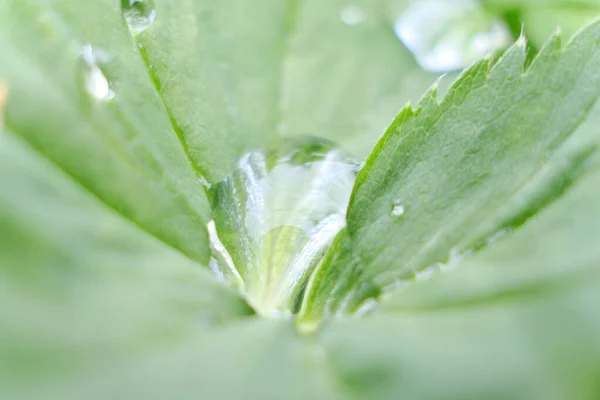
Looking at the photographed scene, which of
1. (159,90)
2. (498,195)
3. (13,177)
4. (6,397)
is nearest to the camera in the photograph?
(6,397)

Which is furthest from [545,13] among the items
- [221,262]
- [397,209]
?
[221,262]

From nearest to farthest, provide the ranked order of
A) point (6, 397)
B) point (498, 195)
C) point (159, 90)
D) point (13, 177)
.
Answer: point (6, 397), point (13, 177), point (498, 195), point (159, 90)

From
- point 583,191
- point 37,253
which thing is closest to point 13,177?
point 37,253

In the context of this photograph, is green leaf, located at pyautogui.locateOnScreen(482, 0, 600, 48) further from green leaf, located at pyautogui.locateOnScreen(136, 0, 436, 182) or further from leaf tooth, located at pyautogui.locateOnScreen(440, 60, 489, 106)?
leaf tooth, located at pyautogui.locateOnScreen(440, 60, 489, 106)

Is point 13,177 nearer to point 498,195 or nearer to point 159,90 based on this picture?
point 159,90

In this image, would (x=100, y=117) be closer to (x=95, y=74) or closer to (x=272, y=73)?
(x=95, y=74)

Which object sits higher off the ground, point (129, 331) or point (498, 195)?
point (498, 195)

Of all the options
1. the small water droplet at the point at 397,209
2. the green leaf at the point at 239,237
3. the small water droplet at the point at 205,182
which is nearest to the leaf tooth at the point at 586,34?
the green leaf at the point at 239,237

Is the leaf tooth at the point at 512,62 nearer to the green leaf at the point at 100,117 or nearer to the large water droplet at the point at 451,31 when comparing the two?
the green leaf at the point at 100,117

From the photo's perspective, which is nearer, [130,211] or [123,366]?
[123,366]
